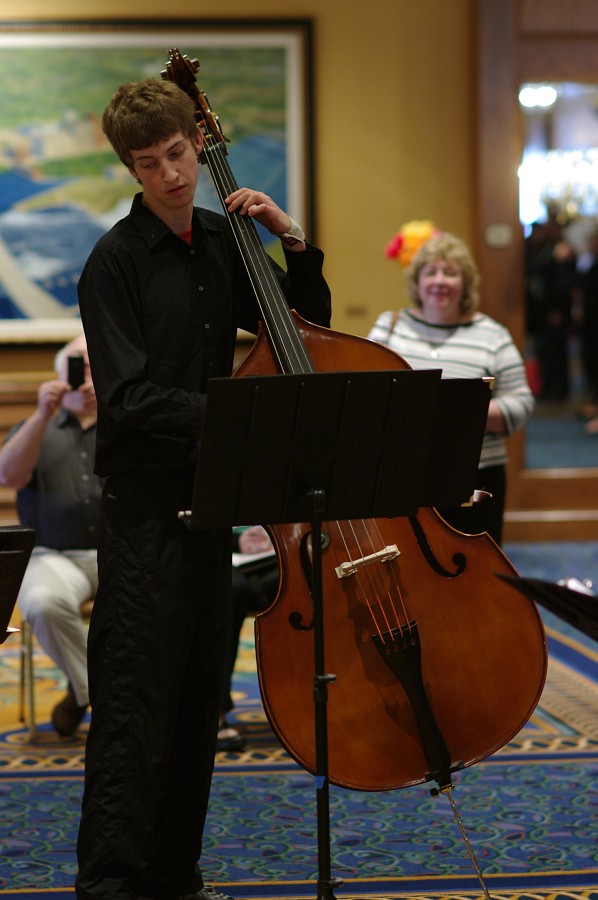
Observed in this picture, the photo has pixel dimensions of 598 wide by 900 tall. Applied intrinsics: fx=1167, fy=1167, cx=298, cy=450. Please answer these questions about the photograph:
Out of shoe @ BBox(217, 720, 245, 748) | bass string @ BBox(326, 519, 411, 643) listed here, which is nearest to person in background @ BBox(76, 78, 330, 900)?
bass string @ BBox(326, 519, 411, 643)

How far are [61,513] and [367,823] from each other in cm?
146

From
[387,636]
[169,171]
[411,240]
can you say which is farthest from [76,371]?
[411,240]

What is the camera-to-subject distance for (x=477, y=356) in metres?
3.81

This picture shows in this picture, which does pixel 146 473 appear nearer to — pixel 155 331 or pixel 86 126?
pixel 155 331

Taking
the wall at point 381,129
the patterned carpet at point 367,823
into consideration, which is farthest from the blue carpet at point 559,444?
the patterned carpet at point 367,823

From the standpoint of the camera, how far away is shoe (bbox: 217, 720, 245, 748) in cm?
344

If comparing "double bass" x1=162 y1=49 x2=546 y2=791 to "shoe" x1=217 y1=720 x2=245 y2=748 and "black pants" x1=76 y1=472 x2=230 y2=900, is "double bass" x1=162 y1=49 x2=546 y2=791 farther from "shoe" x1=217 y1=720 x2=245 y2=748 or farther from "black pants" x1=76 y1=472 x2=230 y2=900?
"shoe" x1=217 y1=720 x2=245 y2=748

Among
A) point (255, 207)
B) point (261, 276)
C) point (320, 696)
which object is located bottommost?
point (320, 696)

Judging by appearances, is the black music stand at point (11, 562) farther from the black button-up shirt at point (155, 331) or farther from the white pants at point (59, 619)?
the white pants at point (59, 619)

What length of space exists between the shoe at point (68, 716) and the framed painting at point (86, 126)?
9.24 feet

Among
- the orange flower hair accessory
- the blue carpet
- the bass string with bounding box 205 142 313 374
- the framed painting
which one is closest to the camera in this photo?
the bass string with bounding box 205 142 313 374

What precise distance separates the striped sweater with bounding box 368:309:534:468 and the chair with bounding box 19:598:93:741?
131 cm

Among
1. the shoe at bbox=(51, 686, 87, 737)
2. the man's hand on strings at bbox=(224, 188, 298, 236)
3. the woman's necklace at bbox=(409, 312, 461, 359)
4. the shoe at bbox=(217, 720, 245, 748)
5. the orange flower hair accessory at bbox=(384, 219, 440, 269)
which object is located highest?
the orange flower hair accessory at bbox=(384, 219, 440, 269)

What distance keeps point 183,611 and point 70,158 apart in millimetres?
4294
